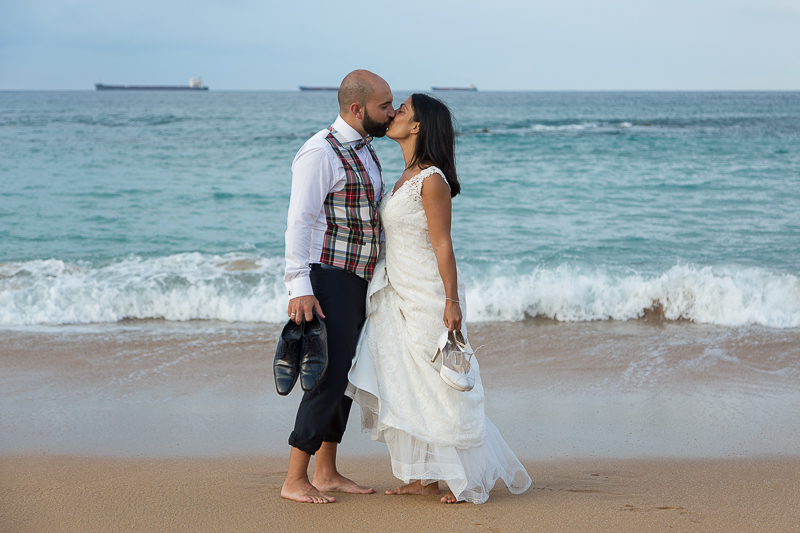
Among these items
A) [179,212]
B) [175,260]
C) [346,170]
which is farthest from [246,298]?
[179,212]

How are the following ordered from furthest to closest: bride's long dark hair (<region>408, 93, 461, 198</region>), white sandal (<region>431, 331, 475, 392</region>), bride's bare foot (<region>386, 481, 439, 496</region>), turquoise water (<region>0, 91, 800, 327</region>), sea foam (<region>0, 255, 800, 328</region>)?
turquoise water (<region>0, 91, 800, 327</region>) → sea foam (<region>0, 255, 800, 328</region>) → bride's bare foot (<region>386, 481, 439, 496</region>) → bride's long dark hair (<region>408, 93, 461, 198</region>) → white sandal (<region>431, 331, 475, 392</region>)

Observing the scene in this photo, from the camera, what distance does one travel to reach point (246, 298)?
21.3 ft

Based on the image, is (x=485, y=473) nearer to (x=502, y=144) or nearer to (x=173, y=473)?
(x=173, y=473)

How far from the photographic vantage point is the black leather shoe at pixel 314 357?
7.89 ft

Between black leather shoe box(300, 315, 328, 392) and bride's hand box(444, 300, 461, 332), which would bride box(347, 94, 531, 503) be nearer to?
bride's hand box(444, 300, 461, 332)

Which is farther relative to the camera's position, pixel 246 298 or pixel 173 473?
pixel 246 298

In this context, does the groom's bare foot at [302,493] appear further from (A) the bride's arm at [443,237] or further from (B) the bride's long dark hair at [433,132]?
(B) the bride's long dark hair at [433,132]

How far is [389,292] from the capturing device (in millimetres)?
2609

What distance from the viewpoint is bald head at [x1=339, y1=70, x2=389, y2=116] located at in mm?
2549

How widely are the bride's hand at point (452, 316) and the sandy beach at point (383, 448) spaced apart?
2.45 ft

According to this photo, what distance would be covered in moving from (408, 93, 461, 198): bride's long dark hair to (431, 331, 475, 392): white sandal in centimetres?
61

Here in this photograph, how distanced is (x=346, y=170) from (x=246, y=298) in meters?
4.27

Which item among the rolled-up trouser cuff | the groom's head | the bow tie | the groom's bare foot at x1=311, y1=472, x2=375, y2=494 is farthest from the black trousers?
the groom's head

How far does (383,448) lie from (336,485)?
2.04 ft
